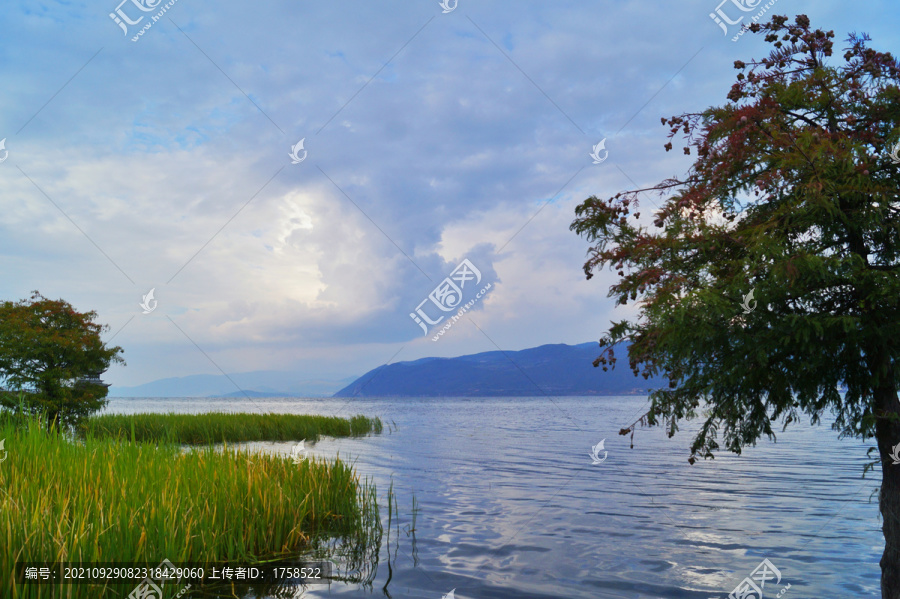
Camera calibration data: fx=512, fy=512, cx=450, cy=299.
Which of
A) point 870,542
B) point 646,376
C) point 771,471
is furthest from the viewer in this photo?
point 771,471

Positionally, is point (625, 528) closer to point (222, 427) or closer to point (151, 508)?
point (151, 508)

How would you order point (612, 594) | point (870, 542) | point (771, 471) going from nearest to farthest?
point (612, 594) → point (870, 542) → point (771, 471)

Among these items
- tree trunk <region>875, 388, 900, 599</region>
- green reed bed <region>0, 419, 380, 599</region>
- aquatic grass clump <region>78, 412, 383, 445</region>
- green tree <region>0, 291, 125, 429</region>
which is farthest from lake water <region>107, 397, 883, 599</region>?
green tree <region>0, 291, 125, 429</region>

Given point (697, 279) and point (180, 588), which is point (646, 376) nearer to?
point (697, 279)

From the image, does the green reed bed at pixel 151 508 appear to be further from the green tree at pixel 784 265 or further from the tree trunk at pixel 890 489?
the tree trunk at pixel 890 489

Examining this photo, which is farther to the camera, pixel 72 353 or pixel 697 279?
pixel 72 353

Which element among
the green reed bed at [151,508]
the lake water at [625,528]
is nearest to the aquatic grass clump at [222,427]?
the lake water at [625,528]

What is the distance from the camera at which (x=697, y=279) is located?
616 centimetres

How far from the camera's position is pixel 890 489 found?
613cm

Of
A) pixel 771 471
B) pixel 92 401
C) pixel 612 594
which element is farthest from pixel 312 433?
pixel 612 594

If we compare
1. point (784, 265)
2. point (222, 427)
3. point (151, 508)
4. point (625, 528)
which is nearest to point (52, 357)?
point (222, 427)

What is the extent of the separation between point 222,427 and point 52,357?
27.3 ft

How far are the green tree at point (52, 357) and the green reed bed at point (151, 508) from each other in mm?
15995

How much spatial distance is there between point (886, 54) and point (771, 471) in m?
20.0
